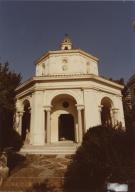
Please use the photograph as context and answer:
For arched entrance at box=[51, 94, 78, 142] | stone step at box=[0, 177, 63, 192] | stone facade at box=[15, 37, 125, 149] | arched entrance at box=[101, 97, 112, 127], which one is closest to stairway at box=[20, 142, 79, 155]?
stone facade at box=[15, 37, 125, 149]

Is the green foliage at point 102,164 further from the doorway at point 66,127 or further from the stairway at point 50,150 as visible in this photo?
the doorway at point 66,127

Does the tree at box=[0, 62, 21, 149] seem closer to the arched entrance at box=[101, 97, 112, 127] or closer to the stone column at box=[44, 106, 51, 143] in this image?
the stone column at box=[44, 106, 51, 143]

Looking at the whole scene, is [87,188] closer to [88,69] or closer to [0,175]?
[0,175]

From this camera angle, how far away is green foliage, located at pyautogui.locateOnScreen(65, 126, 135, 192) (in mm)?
10523

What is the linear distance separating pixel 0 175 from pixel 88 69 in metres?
16.4

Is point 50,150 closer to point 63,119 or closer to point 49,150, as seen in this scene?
point 49,150

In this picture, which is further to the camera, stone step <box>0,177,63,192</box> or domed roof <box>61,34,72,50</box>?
domed roof <box>61,34,72,50</box>

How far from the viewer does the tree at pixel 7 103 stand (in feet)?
66.1

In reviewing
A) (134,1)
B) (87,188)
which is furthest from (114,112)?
(134,1)

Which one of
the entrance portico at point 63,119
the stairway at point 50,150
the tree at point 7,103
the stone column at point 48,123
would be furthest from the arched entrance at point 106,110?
the tree at point 7,103

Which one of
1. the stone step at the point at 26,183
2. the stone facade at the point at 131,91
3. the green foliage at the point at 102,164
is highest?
the stone facade at the point at 131,91

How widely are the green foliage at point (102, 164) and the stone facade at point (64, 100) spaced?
340 inches

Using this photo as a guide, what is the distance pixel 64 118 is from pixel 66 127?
101 centimetres

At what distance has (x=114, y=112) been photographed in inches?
968
